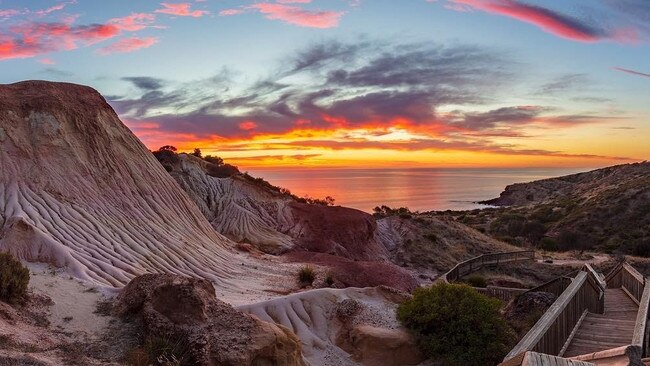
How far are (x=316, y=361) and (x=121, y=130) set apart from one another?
18.5 metres

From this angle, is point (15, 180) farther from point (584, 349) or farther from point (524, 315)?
point (584, 349)

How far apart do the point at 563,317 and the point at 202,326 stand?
688cm

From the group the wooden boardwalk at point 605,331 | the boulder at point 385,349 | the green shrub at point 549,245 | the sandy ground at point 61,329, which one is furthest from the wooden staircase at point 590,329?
the green shrub at point 549,245

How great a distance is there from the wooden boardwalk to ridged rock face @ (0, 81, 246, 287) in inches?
480

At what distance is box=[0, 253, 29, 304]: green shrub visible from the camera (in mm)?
11188

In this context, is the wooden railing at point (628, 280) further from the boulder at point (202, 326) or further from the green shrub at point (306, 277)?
the green shrub at point (306, 277)

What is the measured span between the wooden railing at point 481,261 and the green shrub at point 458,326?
1288cm

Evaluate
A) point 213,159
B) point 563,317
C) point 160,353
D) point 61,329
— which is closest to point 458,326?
point 563,317

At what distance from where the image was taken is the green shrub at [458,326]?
46.2 ft

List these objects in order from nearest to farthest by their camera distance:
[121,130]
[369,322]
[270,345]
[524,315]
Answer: [270,345], [369,322], [524,315], [121,130]

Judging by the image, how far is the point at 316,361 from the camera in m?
14.2

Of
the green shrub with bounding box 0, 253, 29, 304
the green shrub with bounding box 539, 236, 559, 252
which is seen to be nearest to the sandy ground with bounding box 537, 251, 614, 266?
the green shrub with bounding box 539, 236, 559, 252

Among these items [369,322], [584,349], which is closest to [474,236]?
[369,322]

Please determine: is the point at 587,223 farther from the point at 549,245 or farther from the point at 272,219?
the point at 272,219
